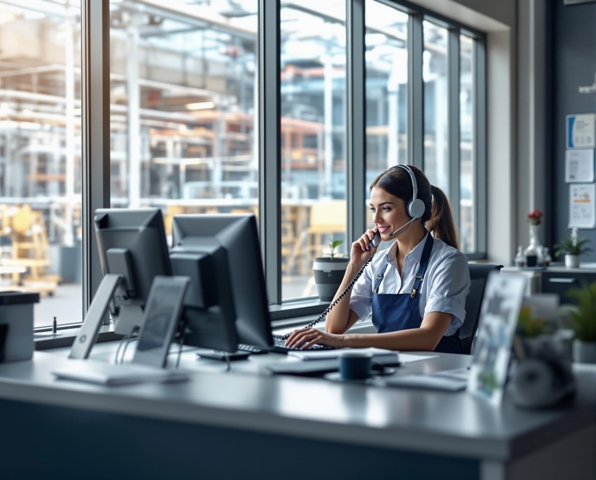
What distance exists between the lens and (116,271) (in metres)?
2.20

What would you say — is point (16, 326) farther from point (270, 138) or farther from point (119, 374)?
point (270, 138)

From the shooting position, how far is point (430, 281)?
8.87 ft

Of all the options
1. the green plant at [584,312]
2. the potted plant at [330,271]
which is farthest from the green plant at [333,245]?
the green plant at [584,312]

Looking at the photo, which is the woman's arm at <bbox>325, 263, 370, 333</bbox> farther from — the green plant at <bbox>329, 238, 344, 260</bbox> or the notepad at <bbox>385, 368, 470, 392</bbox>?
the notepad at <bbox>385, 368, 470, 392</bbox>

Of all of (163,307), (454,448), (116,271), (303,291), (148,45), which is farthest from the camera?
(148,45)

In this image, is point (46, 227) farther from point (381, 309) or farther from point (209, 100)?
point (381, 309)

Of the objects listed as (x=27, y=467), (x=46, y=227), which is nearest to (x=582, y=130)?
(x=27, y=467)

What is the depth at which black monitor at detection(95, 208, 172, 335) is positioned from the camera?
2066mm

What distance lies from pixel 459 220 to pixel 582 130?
43.3 inches

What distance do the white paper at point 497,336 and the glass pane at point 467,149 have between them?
13.6ft

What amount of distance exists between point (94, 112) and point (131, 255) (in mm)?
809

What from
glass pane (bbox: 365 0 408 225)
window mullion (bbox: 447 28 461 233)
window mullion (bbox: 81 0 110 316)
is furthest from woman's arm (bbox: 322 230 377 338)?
window mullion (bbox: 447 28 461 233)

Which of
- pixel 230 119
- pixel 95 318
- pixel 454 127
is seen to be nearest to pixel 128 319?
pixel 95 318

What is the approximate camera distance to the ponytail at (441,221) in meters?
2.83
